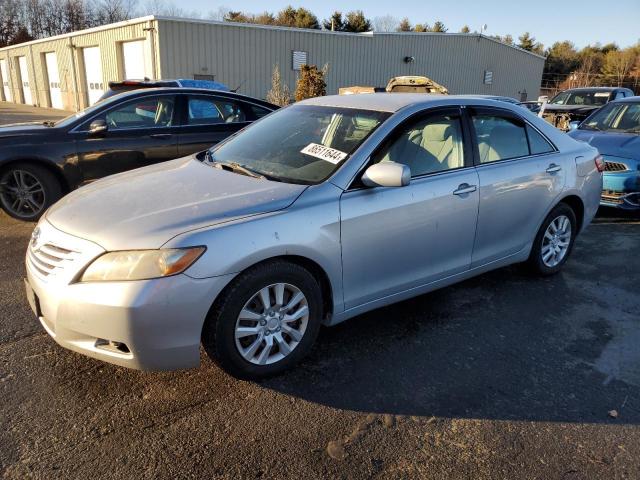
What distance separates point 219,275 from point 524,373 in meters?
1.94

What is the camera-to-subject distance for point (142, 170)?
3.78m

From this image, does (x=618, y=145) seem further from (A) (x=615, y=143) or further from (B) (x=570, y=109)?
(B) (x=570, y=109)

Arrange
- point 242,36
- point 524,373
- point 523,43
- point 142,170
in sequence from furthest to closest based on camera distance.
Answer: point 523,43 < point 242,36 < point 142,170 < point 524,373

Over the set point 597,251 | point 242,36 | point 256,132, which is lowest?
point 597,251

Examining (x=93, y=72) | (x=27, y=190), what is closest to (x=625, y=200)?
(x=27, y=190)

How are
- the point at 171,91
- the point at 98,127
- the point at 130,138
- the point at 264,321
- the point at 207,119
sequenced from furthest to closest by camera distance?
1. the point at 207,119
2. the point at 171,91
3. the point at 130,138
4. the point at 98,127
5. the point at 264,321

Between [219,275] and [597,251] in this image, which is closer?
[219,275]

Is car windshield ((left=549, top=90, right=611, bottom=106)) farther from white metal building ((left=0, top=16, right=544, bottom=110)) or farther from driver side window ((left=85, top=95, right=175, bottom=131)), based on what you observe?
driver side window ((left=85, top=95, right=175, bottom=131))

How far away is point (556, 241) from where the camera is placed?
4641 millimetres

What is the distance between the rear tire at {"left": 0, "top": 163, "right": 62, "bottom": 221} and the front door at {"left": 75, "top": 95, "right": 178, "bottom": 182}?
379 mm

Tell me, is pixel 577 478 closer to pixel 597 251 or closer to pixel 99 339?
pixel 99 339

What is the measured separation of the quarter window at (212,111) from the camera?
655cm

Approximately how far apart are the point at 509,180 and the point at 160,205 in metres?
2.57

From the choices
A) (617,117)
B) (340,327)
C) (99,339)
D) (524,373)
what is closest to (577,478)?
(524,373)
